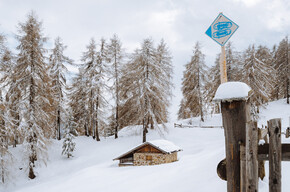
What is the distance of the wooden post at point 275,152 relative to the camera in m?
2.34

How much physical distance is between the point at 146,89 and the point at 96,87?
741 centimetres

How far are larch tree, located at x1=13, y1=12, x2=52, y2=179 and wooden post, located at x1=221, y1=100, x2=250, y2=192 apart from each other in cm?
1770

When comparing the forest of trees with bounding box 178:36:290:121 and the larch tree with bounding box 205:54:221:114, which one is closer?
the forest of trees with bounding box 178:36:290:121

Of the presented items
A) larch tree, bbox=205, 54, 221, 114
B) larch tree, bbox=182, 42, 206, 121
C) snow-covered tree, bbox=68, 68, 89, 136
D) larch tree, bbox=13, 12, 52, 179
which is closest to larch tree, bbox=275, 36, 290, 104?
larch tree, bbox=205, 54, 221, 114

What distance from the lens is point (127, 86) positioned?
87.7 feet

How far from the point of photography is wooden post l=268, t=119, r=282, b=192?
→ 2338mm

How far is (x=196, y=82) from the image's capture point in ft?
105

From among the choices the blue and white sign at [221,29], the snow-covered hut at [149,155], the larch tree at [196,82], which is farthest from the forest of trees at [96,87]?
the blue and white sign at [221,29]

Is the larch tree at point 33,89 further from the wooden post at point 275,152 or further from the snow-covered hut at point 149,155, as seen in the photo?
the wooden post at point 275,152

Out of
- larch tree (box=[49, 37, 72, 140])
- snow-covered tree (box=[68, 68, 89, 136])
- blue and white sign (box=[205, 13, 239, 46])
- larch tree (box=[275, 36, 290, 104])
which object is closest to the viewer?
blue and white sign (box=[205, 13, 239, 46])

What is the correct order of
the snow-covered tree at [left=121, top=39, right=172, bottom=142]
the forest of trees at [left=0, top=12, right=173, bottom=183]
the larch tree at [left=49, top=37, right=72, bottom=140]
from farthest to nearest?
the larch tree at [left=49, top=37, right=72, bottom=140]
the snow-covered tree at [left=121, top=39, right=172, bottom=142]
the forest of trees at [left=0, top=12, right=173, bottom=183]

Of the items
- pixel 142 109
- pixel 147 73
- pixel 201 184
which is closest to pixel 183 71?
pixel 147 73

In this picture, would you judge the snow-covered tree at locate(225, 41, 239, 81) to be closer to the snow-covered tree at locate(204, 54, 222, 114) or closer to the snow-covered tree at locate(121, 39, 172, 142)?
the snow-covered tree at locate(204, 54, 222, 114)

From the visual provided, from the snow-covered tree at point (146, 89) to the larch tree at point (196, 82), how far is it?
7.71 meters
